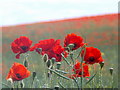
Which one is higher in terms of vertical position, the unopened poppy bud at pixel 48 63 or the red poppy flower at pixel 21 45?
the red poppy flower at pixel 21 45

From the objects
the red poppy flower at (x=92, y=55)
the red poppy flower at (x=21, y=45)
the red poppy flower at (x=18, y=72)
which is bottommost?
the red poppy flower at (x=18, y=72)

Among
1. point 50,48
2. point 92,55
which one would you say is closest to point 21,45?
point 50,48

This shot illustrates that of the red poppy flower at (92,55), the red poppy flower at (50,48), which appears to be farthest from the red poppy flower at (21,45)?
the red poppy flower at (92,55)

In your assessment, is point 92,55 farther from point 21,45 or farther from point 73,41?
point 21,45

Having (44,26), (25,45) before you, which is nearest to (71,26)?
(44,26)

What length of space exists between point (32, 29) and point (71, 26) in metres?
0.56

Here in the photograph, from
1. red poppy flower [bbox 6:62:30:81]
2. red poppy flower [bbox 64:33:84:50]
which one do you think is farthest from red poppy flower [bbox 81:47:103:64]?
red poppy flower [bbox 6:62:30:81]

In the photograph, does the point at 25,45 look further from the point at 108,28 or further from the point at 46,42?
the point at 108,28

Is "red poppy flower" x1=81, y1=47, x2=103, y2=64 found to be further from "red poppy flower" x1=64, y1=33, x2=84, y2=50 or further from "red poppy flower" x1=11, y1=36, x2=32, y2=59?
"red poppy flower" x1=11, y1=36, x2=32, y2=59

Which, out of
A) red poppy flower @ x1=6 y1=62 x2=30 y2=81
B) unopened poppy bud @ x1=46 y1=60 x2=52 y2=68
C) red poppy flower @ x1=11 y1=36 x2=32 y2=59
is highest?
red poppy flower @ x1=11 y1=36 x2=32 y2=59

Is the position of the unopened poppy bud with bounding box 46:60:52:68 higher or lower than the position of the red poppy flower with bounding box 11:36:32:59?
lower

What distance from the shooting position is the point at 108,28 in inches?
167

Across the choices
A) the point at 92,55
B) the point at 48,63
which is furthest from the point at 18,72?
the point at 92,55

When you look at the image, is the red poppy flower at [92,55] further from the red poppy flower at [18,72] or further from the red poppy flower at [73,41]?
the red poppy flower at [18,72]
